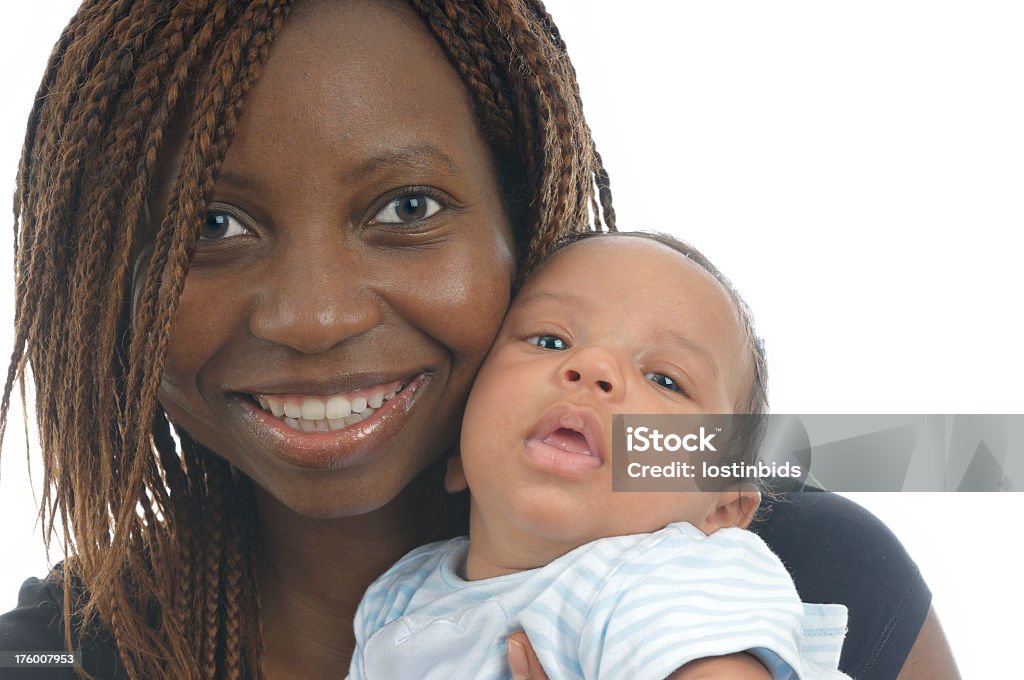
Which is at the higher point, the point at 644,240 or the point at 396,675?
the point at 644,240

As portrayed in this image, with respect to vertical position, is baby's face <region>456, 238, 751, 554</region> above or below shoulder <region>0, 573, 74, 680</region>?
above

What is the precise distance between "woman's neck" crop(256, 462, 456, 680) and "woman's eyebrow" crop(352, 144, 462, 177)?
54 centimetres

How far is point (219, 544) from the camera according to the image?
189 centimetres

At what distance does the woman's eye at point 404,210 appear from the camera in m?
1.59

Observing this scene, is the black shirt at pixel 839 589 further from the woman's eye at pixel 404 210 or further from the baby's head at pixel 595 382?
the woman's eye at pixel 404 210

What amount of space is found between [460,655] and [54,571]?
0.80 meters

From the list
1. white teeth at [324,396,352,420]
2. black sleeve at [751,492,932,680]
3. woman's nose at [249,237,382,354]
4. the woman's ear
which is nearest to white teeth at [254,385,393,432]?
white teeth at [324,396,352,420]

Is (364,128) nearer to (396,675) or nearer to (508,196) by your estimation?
(508,196)

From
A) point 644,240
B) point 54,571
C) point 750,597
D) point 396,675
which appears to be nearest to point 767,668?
Result: point 750,597

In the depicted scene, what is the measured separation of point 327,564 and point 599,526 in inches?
23.5

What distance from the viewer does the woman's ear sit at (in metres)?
1.64

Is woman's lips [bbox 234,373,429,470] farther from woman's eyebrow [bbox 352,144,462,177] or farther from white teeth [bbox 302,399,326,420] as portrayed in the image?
woman's eyebrow [bbox 352,144,462,177]

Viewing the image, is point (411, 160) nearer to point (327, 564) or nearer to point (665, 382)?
point (665, 382)

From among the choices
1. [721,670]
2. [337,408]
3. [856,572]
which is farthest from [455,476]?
[856,572]
